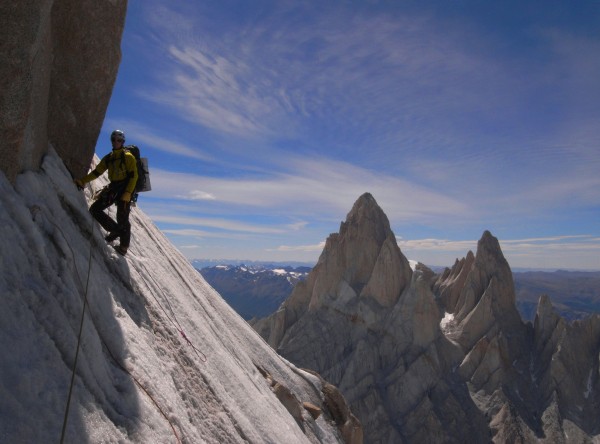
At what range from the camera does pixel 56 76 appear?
27.0 feet

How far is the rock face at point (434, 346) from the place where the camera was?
2105 inches

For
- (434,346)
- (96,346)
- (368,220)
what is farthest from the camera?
(368,220)

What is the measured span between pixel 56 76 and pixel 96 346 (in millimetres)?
5735

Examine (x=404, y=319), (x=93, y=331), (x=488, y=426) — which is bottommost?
(x=488, y=426)

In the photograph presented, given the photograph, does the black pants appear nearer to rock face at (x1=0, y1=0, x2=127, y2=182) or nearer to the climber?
the climber

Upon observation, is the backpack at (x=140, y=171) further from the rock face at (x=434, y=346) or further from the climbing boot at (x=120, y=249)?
the rock face at (x=434, y=346)

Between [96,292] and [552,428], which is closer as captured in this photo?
[96,292]

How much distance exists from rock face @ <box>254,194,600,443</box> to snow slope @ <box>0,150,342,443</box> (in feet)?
171

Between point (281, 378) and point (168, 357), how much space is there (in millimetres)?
8218

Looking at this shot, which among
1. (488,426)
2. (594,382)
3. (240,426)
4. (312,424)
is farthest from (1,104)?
(594,382)

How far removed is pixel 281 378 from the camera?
14508 mm

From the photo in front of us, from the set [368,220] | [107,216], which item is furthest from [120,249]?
[368,220]

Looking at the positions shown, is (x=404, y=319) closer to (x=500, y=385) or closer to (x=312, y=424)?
(x=500, y=385)

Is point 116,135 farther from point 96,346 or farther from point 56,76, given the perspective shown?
point 96,346
